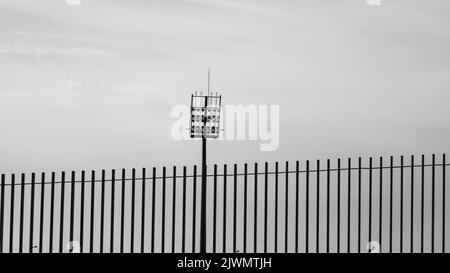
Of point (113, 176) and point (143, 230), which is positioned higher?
point (113, 176)

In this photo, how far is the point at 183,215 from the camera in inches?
675

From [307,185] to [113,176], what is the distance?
169 inches

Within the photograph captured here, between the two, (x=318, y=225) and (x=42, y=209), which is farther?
(x=318, y=225)
